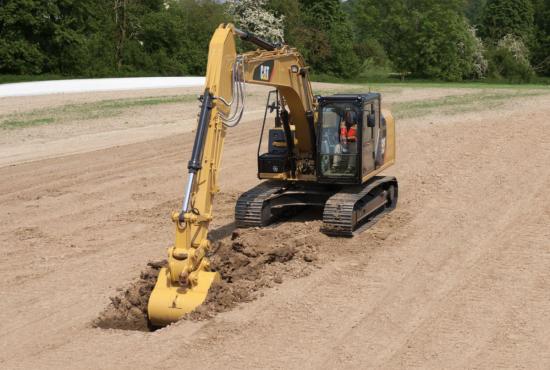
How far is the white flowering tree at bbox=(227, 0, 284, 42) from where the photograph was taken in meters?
70.2

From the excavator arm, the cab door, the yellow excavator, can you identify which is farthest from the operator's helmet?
the excavator arm

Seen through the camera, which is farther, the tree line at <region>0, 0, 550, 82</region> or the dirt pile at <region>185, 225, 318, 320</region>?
the tree line at <region>0, 0, 550, 82</region>

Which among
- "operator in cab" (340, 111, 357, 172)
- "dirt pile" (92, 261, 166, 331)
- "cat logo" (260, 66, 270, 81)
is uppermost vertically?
"cat logo" (260, 66, 270, 81)

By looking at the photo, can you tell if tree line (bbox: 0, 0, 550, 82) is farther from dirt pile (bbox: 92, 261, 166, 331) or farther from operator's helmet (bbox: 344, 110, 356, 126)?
dirt pile (bbox: 92, 261, 166, 331)

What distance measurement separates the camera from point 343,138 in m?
13.9

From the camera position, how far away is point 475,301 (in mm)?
10633

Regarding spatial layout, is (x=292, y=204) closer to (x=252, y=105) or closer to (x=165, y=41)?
(x=252, y=105)

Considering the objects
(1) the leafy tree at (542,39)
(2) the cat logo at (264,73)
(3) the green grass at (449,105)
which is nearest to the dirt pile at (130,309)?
(2) the cat logo at (264,73)

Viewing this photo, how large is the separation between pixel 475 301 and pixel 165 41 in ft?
209

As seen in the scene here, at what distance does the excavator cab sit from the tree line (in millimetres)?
50324

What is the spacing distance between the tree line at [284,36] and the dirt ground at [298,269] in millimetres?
41540

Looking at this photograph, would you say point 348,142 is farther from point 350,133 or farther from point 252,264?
point 252,264

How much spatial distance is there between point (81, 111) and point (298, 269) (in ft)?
82.9

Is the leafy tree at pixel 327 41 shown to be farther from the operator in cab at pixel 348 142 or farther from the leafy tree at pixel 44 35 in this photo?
the operator in cab at pixel 348 142
